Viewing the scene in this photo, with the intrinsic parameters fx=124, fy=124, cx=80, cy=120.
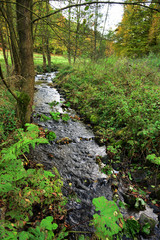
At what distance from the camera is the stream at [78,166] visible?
Result: 2.57 m

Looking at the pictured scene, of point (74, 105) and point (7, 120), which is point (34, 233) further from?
point (74, 105)

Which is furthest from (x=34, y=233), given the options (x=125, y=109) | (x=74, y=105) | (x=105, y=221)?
(x=74, y=105)

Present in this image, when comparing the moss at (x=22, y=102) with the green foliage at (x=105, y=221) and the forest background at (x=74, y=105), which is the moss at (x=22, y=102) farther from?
the green foliage at (x=105, y=221)

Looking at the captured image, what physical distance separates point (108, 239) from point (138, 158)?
7.29ft

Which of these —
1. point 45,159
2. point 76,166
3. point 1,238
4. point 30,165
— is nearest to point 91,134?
point 76,166

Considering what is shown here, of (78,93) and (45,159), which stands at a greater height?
(78,93)

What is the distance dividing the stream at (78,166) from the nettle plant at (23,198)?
40 centimetres

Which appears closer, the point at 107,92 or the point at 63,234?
the point at 63,234

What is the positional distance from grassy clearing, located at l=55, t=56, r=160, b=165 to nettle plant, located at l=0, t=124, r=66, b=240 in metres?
2.33

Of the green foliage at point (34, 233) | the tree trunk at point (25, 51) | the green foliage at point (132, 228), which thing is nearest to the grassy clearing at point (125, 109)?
the green foliage at point (132, 228)

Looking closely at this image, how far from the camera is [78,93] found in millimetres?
8062

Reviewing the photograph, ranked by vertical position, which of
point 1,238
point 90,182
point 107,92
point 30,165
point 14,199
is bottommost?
point 90,182

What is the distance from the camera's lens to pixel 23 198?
6.43 ft

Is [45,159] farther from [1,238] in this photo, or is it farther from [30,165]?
[1,238]
